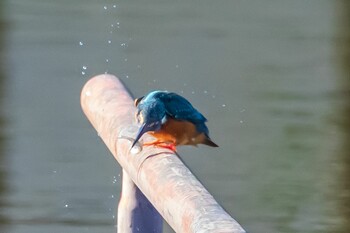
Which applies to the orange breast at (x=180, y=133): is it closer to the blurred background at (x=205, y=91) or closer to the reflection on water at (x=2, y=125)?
the blurred background at (x=205, y=91)

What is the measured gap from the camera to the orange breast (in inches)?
109

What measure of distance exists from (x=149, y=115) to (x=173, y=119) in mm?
186

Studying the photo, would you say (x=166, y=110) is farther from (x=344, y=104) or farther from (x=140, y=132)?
(x=344, y=104)

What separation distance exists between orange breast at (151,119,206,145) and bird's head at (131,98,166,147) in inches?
0.7

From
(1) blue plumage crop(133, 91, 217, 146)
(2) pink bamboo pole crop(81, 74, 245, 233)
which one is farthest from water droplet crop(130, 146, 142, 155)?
(1) blue plumage crop(133, 91, 217, 146)

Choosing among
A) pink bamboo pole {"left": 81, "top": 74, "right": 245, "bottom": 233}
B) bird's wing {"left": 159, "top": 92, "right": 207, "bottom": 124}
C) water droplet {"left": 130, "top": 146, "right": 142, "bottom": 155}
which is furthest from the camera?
bird's wing {"left": 159, "top": 92, "right": 207, "bottom": 124}

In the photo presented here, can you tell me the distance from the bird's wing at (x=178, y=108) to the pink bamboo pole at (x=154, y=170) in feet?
0.71

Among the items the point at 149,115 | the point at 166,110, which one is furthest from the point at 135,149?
the point at 166,110

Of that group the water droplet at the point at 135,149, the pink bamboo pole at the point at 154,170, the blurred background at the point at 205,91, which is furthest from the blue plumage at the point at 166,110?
the blurred background at the point at 205,91

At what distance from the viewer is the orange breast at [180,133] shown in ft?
9.07

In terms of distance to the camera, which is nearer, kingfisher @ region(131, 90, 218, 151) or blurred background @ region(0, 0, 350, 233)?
kingfisher @ region(131, 90, 218, 151)

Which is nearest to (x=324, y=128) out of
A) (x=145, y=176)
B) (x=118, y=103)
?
(x=118, y=103)

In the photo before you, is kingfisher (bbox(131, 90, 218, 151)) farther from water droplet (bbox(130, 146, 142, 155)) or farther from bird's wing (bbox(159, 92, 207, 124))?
water droplet (bbox(130, 146, 142, 155))

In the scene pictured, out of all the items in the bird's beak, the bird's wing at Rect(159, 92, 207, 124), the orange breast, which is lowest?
the orange breast
